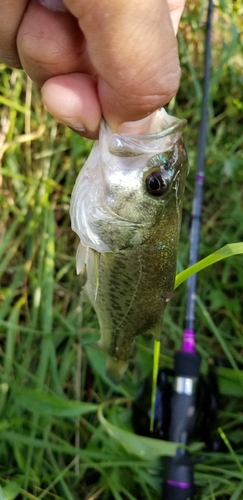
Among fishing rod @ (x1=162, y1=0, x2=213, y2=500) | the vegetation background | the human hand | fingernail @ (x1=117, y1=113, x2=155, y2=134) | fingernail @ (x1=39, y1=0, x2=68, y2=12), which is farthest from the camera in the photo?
the vegetation background

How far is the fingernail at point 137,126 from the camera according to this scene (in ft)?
4.24

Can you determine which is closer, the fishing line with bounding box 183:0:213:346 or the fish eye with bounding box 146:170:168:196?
the fish eye with bounding box 146:170:168:196

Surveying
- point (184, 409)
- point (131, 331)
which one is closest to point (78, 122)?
point (131, 331)

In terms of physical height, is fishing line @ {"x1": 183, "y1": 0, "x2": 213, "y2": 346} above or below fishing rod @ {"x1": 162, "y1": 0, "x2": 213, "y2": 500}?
above

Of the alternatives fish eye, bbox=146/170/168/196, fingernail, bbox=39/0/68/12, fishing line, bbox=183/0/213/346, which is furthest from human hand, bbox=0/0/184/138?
fishing line, bbox=183/0/213/346

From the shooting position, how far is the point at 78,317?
2.46 meters

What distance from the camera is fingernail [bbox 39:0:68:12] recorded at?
1122 mm

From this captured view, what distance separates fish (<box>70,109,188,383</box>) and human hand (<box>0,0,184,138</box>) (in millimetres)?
70

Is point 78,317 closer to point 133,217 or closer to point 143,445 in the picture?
point 143,445

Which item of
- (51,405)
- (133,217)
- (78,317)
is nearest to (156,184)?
(133,217)

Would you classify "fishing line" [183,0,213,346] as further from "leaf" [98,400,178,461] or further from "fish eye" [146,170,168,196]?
"fish eye" [146,170,168,196]

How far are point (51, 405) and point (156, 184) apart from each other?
1.09 m

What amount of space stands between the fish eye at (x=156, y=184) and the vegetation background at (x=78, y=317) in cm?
95

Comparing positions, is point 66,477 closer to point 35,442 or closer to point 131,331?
point 35,442
